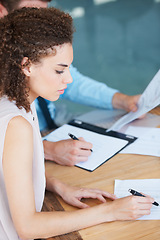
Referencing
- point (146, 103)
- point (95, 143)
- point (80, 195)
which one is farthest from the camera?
point (146, 103)

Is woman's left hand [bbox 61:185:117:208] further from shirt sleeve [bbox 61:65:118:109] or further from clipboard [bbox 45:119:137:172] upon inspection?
shirt sleeve [bbox 61:65:118:109]

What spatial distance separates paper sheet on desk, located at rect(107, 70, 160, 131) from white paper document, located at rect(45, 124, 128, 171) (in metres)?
0.10

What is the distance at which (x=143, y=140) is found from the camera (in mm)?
1415

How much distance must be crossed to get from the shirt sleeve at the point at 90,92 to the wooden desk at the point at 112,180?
1.97 feet

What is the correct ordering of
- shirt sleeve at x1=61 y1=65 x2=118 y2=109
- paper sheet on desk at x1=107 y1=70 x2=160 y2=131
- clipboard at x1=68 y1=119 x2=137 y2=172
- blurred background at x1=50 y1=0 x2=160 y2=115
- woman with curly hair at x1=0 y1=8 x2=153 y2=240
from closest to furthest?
woman with curly hair at x1=0 y1=8 x2=153 y2=240, clipboard at x1=68 y1=119 x2=137 y2=172, paper sheet on desk at x1=107 y1=70 x2=160 y2=131, shirt sleeve at x1=61 y1=65 x2=118 y2=109, blurred background at x1=50 y1=0 x2=160 y2=115

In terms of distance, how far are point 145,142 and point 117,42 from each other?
4.45 metres

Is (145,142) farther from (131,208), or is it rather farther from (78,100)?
(78,100)

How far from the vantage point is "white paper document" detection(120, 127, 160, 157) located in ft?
4.36

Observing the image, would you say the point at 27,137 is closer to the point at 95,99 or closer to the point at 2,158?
the point at 2,158

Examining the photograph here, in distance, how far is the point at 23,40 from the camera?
95cm

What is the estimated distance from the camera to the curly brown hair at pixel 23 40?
96 cm

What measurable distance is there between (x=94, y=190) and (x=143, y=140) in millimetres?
407

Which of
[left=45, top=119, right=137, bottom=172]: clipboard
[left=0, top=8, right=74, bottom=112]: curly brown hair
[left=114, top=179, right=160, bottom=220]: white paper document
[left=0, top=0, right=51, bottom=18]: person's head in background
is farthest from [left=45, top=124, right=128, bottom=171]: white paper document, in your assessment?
[left=0, top=0, right=51, bottom=18]: person's head in background

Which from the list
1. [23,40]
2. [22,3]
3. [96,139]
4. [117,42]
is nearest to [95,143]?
[96,139]
